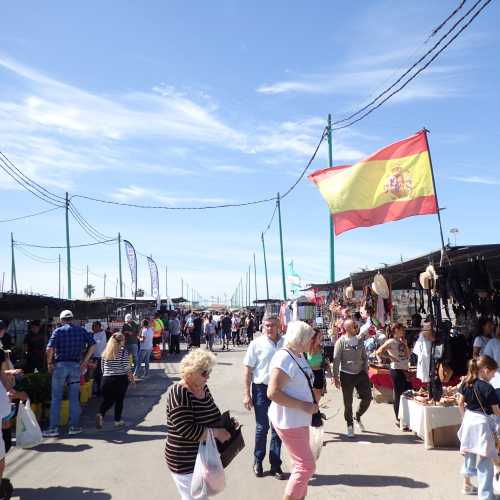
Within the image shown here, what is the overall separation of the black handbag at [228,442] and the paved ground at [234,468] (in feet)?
5.64

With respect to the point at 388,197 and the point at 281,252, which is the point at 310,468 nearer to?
the point at 388,197

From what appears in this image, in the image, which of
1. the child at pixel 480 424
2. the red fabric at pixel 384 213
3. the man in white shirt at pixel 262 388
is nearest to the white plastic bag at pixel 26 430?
the man in white shirt at pixel 262 388

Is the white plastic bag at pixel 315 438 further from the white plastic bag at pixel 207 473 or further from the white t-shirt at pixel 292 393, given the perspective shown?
the white plastic bag at pixel 207 473

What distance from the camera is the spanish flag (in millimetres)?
7555

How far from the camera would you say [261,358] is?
20.0ft

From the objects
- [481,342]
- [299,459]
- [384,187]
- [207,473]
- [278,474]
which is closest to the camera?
[207,473]

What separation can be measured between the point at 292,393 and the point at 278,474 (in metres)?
1.88

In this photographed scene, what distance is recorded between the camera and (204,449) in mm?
3629

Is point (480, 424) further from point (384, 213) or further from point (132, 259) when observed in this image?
point (132, 259)

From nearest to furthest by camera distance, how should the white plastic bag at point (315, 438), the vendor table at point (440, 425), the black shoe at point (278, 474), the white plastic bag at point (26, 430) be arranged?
the white plastic bag at point (315, 438) < the black shoe at point (278, 474) < the white plastic bag at point (26, 430) < the vendor table at point (440, 425)

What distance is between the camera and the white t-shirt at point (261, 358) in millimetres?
6035

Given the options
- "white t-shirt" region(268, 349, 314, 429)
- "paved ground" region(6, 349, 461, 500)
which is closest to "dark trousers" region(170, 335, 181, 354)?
"paved ground" region(6, 349, 461, 500)

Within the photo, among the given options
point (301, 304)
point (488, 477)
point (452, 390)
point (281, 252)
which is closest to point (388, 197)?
point (452, 390)

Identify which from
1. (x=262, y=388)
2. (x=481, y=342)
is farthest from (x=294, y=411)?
(x=481, y=342)
